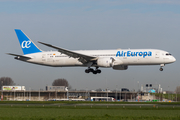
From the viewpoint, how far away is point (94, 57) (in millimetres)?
62906

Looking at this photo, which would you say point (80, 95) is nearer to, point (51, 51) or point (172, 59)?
point (51, 51)

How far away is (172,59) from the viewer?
60.0 meters

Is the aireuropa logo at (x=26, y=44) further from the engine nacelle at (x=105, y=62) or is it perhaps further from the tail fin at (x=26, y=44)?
the engine nacelle at (x=105, y=62)

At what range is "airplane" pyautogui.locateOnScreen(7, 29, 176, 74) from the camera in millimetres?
59781

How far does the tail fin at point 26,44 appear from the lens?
238 ft

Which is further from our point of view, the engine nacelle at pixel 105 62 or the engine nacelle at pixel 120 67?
the engine nacelle at pixel 120 67

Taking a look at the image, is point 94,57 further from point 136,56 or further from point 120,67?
point 136,56

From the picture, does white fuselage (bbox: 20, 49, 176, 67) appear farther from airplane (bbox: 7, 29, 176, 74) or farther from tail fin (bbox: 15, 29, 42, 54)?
tail fin (bbox: 15, 29, 42, 54)

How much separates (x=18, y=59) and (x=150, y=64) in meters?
30.3

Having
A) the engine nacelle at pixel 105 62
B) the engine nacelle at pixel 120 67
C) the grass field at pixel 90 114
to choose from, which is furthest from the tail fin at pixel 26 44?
the grass field at pixel 90 114

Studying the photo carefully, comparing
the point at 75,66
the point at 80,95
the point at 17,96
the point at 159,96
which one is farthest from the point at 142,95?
the point at 75,66

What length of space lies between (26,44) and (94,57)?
66.3ft

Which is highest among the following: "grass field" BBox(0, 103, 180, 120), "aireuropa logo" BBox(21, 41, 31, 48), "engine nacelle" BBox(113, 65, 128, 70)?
"aireuropa logo" BBox(21, 41, 31, 48)

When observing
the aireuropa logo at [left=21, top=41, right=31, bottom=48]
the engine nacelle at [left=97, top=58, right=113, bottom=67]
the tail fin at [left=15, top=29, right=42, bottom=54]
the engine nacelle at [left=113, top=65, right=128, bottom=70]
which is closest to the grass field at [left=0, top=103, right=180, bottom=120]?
the engine nacelle at [left=97, top=58, right=113, bottom=67]
